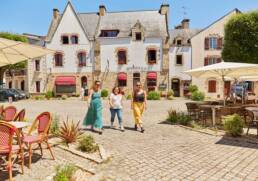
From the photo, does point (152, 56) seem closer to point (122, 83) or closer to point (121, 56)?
point (121, 56)

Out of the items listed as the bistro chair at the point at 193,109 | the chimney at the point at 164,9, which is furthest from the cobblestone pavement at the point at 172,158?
the chimney at the point at 164,9

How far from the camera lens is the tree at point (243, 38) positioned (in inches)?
721

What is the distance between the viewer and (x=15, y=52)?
7309 mm

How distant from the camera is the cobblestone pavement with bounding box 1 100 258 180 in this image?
5.73 meters

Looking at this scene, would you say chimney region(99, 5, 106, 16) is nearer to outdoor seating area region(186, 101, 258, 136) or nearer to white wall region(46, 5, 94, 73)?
white wall region(46, 5, 94, 73)

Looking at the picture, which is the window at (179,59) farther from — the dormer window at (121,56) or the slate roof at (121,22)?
the dormer window at (121,56)

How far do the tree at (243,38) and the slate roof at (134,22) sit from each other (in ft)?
49.7

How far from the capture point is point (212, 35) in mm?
34344

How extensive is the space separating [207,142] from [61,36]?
3008cm

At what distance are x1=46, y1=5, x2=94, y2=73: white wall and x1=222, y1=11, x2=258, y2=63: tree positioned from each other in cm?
1978

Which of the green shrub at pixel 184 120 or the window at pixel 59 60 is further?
the window at pixel 59 60

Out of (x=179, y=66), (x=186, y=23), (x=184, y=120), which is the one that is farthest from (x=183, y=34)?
(x=184, y=120)

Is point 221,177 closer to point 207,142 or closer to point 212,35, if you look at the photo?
point 207,142

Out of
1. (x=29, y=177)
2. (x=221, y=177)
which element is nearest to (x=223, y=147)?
(x=221, y=177)
